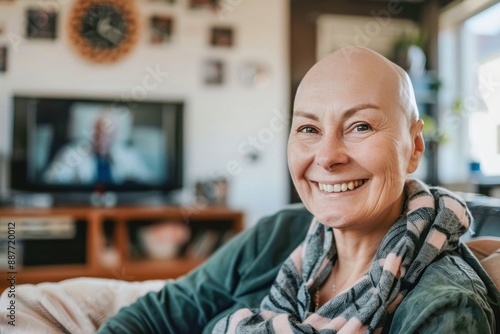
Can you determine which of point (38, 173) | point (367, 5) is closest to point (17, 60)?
point (38, 173)

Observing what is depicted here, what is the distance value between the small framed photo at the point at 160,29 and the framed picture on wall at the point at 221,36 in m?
0.33

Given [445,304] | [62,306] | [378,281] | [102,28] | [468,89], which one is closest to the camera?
[445,304]

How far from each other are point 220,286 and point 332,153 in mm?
476

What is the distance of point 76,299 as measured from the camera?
47.2 inches

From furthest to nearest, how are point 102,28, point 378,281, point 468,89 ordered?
point 468,89 → point 102,28 → point 378,281

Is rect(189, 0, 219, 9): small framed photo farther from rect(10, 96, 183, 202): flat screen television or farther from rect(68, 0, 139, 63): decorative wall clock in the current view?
rect(10, 96, 183, 202): flat screen television

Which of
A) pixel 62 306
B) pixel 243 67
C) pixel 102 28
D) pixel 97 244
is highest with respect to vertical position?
pixel 102 28

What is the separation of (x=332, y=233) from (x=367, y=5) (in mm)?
3758

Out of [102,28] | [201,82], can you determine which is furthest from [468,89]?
[102,28]

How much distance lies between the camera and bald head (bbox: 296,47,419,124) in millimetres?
889

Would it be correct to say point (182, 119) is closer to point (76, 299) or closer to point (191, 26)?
point (191, 26)

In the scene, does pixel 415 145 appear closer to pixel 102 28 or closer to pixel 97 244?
pixel 97 244

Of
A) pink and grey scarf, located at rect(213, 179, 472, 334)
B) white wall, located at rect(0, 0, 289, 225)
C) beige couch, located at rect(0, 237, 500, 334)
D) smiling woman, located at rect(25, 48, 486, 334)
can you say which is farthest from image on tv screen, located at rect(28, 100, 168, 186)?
pink and grey scarf, located at rect(213, 179, 472, 334)

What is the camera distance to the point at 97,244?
11.2 feet
